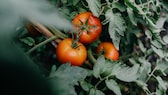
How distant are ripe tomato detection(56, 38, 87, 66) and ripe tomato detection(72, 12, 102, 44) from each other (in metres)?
0.03

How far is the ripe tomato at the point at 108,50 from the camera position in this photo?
1184 mm

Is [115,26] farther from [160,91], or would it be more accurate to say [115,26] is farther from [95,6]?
[160,91]

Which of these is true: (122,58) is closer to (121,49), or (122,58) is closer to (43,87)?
(121,49)

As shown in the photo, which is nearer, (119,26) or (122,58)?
(119,26)

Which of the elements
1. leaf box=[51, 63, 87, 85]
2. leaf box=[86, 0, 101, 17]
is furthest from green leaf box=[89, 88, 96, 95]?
leaf box=[86, 0, 101, 17]

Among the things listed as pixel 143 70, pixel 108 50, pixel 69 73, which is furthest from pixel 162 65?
pixel 69 73

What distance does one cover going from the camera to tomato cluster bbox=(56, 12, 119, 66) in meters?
1.07

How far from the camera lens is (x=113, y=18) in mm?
1083

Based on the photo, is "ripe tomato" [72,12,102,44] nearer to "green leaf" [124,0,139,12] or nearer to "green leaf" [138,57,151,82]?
"green leaf" [124,0,139,12]

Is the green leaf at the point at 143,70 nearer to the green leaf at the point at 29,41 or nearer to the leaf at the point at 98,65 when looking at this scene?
the leaf at the point at 98,65

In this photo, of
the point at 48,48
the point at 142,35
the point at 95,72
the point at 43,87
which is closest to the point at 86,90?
the point at 95,72

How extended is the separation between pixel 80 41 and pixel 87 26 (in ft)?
0.21

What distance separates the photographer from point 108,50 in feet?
3.90

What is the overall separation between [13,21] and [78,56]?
86cm
